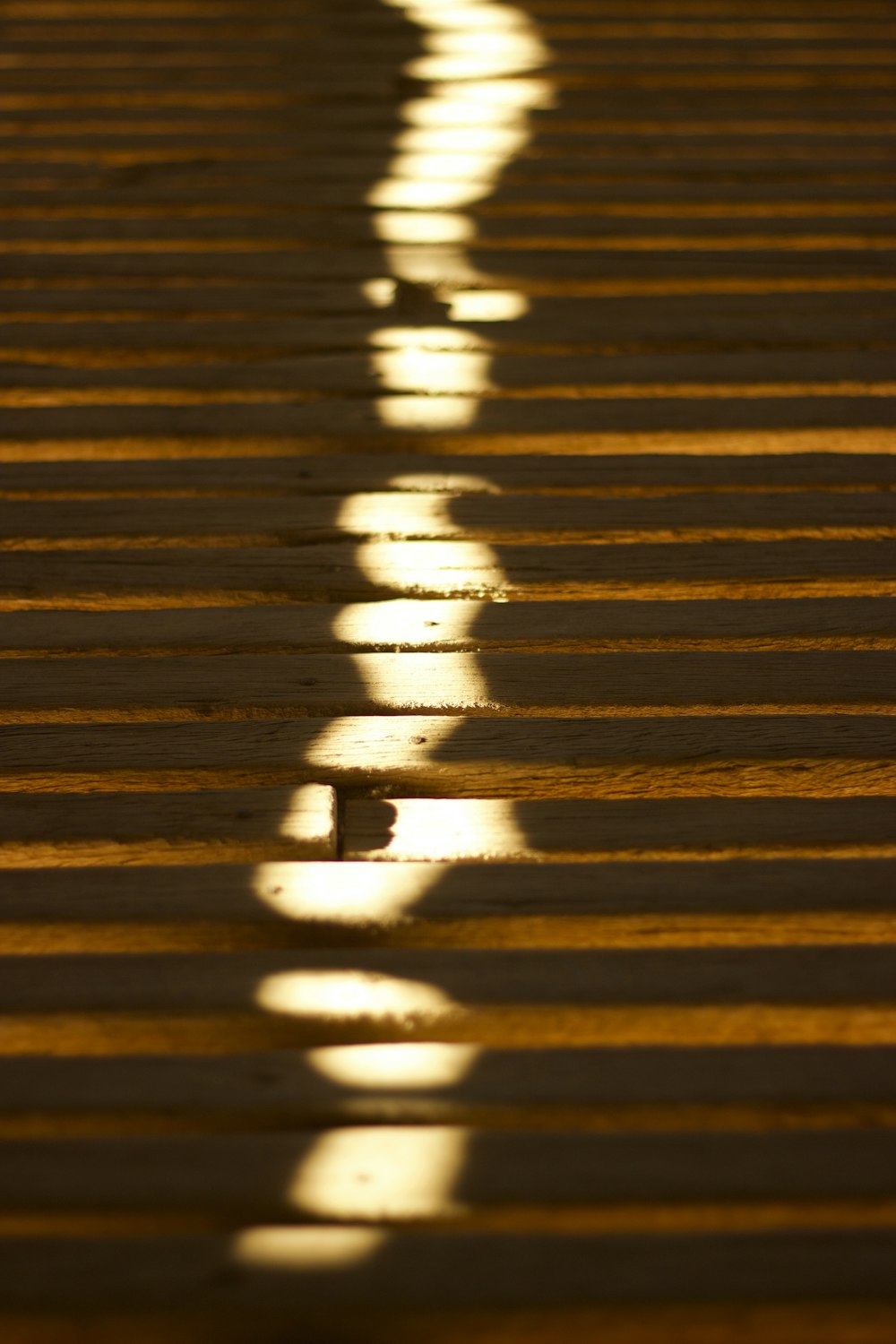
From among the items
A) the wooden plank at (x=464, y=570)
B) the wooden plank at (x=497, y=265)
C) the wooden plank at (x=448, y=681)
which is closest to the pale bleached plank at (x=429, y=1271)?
the wooden plank at (x=448, y=681)

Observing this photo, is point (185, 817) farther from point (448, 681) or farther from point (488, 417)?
point (488, 417)

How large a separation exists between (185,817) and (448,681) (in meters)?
0.38

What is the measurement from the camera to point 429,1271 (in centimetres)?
89

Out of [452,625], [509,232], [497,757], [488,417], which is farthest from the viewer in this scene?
[509,232]

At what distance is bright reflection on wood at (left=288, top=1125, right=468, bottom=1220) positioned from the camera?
0.93 meters

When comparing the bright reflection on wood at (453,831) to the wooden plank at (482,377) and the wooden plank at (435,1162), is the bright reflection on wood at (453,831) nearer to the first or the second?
the wooden plank at (435,1162)

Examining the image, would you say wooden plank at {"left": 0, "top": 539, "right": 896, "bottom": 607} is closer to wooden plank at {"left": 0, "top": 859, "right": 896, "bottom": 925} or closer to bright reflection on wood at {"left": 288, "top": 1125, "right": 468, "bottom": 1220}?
wooden plank at {"left": 0, "top": 859, "right": 896, "bottom": 925}

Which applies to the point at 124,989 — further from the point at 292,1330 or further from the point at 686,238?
the point at 686,238

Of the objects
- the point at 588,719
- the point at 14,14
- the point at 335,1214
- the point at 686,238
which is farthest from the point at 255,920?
the point at 14,14

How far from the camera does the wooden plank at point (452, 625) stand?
1.38 m

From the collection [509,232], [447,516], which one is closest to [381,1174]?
[447,516]

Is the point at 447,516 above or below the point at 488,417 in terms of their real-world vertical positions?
below

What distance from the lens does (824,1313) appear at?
0.88 meters

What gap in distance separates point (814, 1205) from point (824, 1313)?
89mm
